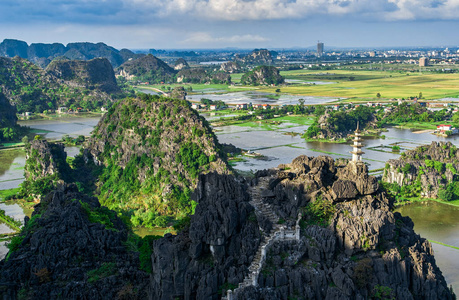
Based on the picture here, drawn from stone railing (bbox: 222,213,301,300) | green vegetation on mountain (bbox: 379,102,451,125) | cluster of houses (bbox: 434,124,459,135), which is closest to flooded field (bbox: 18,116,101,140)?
green vegetation on mountain (bbox: 379,102,451,125)

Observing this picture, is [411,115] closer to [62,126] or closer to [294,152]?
[294,152]

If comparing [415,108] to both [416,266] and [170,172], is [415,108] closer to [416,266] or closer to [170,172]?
[170,172]

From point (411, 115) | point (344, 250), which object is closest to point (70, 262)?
point (344, 250)

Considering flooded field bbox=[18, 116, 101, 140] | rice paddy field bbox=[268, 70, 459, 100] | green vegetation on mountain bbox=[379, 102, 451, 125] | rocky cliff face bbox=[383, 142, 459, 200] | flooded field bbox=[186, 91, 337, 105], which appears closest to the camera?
rocky cliff face bbox=[383, 142, 459, 200]

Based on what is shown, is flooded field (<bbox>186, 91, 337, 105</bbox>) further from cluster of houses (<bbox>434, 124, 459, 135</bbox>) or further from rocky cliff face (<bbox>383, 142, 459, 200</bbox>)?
rocky cliff face (<bbox>383, 142, 459, 200</bbox>)

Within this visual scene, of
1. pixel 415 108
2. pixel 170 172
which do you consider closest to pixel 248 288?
pixel 170 172

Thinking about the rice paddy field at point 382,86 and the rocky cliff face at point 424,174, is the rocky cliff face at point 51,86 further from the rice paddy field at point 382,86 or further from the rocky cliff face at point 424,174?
the rocky cliff face at point 424,174
